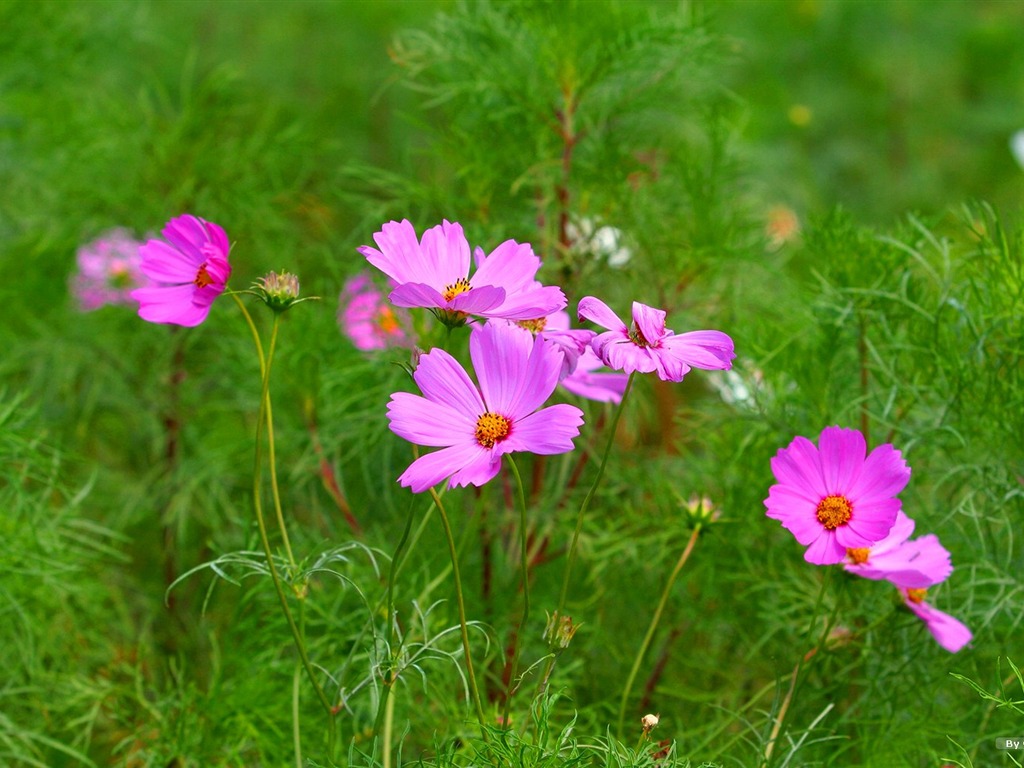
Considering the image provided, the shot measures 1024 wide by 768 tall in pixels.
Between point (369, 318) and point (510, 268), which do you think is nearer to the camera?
point (510, 268)

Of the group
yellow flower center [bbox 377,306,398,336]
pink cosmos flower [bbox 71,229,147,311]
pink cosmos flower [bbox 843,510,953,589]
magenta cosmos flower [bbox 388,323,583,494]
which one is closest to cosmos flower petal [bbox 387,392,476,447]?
magenta cosmos flower [bbox 388,323,583,494]

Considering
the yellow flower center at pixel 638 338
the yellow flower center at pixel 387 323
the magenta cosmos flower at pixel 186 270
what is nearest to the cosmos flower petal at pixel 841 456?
the yellow flower center at pixel 638 338

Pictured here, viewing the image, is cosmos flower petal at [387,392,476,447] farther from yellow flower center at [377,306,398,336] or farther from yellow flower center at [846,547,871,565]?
yellow flower center at [377,306,398,336]

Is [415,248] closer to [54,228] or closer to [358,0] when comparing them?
[54,228]

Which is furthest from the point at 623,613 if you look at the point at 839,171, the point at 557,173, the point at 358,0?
the point at 839,171

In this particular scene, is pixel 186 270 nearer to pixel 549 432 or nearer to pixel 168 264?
pixel 168 264

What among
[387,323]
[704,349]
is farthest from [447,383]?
[387,323]

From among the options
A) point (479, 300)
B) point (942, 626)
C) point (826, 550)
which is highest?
point (479, 300)
